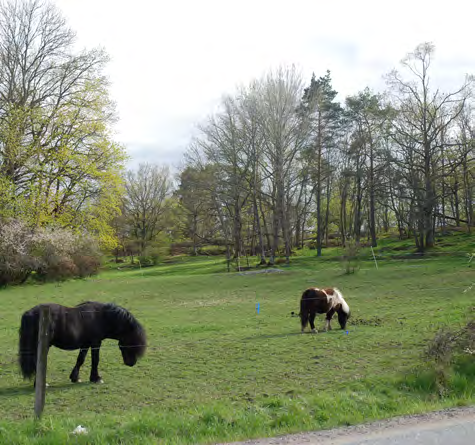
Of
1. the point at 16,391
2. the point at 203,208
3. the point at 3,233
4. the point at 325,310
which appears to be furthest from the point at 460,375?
the point at 203,208

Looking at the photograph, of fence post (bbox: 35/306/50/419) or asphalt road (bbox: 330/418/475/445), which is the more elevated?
fence post (bbox: 35/306/50/419)

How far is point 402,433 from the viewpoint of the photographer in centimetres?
504

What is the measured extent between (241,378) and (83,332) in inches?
117

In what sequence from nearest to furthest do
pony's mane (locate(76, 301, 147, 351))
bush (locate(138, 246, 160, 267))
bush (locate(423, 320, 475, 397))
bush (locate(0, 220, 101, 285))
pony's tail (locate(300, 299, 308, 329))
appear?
bush (locate(423, 320, 475, 397)) → pony's mane (locate(76, 301, 147, 351)) → pony's tail (locate(300, 299, 308, 329)) → bush (locate(0, 220, 101, 285)) → bush (locate(138, 246, 160, 267))

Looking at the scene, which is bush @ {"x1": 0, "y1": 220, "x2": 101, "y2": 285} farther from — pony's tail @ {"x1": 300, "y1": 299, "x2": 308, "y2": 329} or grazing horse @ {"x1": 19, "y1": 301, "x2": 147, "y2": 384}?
grazing horse @ {"x1": 19, "y1": 301, "x2": 147, "y2": 384}

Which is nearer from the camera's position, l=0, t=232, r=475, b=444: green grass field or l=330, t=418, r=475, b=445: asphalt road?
l=330, t=418, r=475, b=445: asphalt road

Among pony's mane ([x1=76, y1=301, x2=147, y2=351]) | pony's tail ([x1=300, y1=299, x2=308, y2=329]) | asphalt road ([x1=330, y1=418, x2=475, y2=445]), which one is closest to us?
asphalt road ([x1=330, y1=418, x2=475, y2=445])

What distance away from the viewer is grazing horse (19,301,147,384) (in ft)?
25.4

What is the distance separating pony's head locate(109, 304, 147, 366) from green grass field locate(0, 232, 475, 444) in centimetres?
35

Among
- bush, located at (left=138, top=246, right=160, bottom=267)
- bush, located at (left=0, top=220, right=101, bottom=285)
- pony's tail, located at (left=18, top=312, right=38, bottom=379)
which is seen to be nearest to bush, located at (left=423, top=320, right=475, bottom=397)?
pony's tail, located at (left=18, top=312, right=38, bottom=379)

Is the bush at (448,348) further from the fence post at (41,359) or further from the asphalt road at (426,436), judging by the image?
the fence post at (41,359)

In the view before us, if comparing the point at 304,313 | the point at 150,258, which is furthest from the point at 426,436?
the point at 150,258

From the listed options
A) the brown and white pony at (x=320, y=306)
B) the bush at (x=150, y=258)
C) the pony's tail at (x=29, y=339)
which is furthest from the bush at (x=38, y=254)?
the pony's tail at (x=29, y=339)

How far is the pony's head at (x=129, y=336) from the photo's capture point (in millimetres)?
8656
